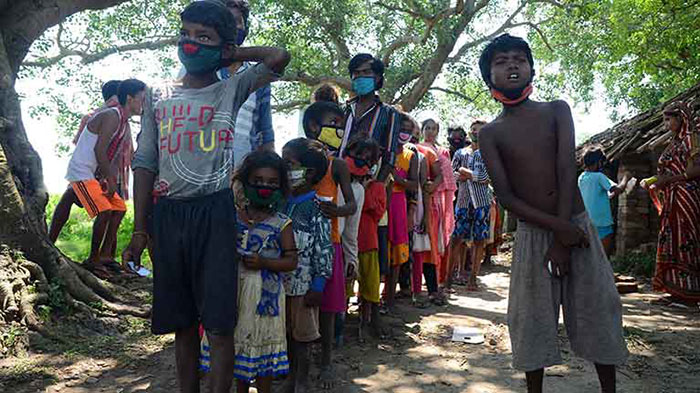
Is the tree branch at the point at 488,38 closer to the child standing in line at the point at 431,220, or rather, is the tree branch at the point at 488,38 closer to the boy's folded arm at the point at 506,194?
the child standing in line at the point at 431,220

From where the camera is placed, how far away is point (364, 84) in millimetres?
4594

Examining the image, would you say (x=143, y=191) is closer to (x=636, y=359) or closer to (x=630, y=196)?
(x=636, y=359)

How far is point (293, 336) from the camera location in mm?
3348

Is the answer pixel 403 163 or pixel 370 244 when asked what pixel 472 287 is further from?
pixel 370 244

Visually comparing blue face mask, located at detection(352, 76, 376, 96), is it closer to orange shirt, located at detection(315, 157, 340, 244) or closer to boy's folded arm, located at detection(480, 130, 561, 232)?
orange shirt, located at detection(315, 157, 340, 244)

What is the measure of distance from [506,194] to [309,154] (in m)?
1.23

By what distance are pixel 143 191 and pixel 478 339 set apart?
306 cm

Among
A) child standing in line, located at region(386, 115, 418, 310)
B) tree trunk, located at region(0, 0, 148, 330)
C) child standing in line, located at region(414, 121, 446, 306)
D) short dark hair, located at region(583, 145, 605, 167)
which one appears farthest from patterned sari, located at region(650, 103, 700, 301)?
tree trunk, located at region(0, 0, 148, 330)

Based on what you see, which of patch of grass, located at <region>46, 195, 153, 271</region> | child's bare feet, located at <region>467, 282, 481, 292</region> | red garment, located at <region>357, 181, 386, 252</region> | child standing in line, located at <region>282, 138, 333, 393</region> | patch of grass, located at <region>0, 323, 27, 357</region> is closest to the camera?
child standing in line, located at <region>282, 138, 333, 393</region>

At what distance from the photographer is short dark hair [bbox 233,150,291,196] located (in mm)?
2896

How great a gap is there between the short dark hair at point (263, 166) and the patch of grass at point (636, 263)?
708 cm

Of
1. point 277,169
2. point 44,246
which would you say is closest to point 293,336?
point 277,169

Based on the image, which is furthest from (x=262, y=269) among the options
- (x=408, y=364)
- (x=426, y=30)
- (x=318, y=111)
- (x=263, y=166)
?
(x=426, y=30)

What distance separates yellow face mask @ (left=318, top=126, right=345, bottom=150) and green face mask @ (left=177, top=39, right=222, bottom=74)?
152cm
